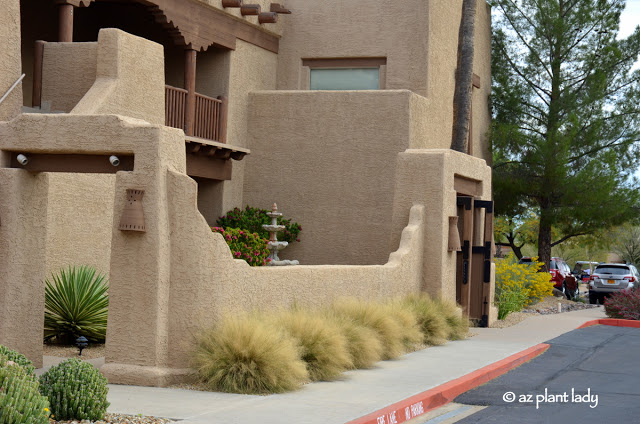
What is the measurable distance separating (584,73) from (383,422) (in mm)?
24781

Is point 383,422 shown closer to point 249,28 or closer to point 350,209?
point 350,209

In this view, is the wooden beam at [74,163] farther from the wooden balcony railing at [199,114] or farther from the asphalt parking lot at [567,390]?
the wooden balcony railing at [199,114]

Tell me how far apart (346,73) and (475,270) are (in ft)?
23.0

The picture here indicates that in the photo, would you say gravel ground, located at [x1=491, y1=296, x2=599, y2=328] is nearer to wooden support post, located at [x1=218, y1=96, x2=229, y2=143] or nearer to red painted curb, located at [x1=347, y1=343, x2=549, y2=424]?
red painted curb, located at [x1=347, y1=343, x2=549, y2=424]

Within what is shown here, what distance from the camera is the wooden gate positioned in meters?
19.4

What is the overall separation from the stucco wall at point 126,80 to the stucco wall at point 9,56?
46.7 inches

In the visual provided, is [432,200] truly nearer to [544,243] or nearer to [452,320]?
[452,320]

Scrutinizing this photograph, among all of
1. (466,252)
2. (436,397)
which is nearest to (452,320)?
(466,252)

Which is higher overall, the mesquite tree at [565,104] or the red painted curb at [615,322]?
the mesquite tree at [565,104]

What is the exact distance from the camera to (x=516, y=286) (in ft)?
79.8

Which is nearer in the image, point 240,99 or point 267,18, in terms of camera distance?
point 240,99

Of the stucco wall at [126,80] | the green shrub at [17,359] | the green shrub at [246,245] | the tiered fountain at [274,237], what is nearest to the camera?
the green shrub at [17,359]

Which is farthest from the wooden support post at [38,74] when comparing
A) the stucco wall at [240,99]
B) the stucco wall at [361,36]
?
the stucco wall at [361,36]

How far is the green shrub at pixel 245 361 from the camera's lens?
10547mm
